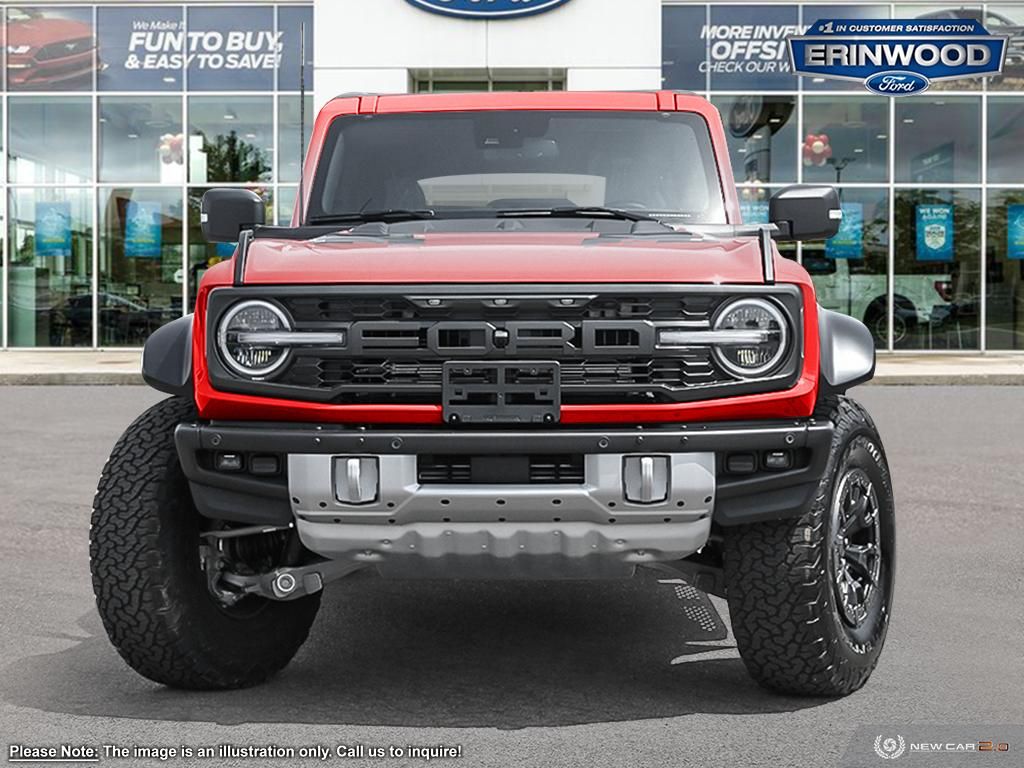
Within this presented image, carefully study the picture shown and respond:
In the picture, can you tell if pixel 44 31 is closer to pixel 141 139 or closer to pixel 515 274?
pixel 141 139

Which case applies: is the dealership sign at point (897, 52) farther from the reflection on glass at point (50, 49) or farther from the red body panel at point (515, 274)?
the red body panel at point (515, 274)

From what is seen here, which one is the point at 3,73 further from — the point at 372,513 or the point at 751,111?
the point at 372,513

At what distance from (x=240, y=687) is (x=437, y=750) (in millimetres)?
975

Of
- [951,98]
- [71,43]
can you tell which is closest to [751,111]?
[951,98]

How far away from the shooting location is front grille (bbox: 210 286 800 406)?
4.19 meters

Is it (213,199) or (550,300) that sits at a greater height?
(213,199)

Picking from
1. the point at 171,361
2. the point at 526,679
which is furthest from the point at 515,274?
the point at 526,679

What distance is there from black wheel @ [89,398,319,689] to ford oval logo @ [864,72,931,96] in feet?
74.8

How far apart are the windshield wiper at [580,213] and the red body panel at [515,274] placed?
0.93 m

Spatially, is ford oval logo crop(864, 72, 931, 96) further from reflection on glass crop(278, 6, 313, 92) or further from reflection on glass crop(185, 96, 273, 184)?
reflection on glass crop(185, 96, 273, 184)

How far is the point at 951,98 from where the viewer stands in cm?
2588

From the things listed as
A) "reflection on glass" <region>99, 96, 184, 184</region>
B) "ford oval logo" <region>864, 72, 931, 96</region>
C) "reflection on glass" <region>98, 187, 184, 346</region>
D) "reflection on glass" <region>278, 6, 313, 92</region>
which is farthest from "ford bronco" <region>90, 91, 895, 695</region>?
"reflection on glass" <region>99, 96, 184, 184</region>

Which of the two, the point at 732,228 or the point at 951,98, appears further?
the point at 951,98

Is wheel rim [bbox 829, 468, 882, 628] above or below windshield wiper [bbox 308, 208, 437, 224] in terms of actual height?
below
